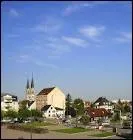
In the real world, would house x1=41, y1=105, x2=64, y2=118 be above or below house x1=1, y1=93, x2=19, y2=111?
below

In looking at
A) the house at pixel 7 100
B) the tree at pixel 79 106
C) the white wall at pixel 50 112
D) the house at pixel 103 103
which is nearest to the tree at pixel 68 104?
→ the tree at pixel 79 106

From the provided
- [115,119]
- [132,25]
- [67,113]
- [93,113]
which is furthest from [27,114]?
[132,25]

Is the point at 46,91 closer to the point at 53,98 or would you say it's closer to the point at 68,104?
the point at 53,98

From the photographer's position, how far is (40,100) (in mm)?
51875

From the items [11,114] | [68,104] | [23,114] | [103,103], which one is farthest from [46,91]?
[11,114]

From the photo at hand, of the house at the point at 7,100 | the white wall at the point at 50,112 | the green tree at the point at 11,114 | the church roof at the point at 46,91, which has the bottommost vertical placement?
the white wall at the point at 50,112

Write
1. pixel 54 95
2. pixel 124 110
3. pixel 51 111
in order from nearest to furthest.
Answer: pixel 124 110
pixel 51 111
pixel 54 95

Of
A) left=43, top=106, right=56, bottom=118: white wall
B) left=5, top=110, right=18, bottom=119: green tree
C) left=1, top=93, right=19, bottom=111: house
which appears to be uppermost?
left=1, top=93, right=19, bottom=111: house

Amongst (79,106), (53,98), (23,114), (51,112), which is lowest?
(51,112)

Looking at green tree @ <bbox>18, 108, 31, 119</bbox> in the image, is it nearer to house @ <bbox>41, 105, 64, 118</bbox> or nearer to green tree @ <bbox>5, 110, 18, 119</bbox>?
green tree @ <bbox>5, 110, 18, 119</bbox>

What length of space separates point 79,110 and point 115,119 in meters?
11.3

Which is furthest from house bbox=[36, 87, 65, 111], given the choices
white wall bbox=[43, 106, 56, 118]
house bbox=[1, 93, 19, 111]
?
house bbox=[1, 93, 19, 111]

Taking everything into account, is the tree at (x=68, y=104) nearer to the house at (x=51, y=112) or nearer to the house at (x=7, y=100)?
the house at (x=51, y=112)

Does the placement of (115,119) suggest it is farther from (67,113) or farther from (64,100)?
(64,100)
